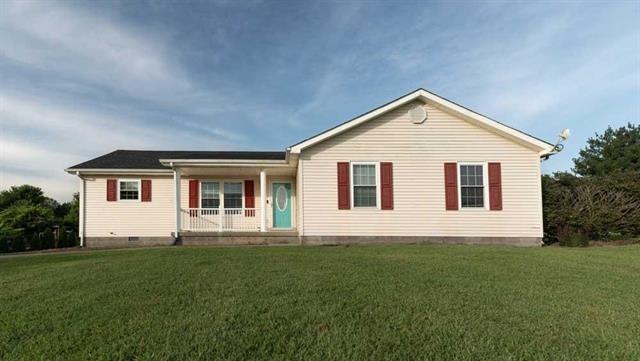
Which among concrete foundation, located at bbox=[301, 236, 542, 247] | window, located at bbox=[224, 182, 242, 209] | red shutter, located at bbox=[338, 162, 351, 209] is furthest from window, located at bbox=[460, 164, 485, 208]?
window, located at bbox=[224, 182, 242, 209]

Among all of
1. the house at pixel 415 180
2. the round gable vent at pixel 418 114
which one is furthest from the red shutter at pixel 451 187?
the round gable vent at pixel 418 114

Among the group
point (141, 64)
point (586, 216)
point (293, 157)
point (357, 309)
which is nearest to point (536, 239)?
point (586, 216)

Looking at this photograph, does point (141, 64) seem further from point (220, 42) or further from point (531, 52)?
point (531, 52)

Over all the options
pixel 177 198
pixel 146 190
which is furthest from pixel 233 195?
pixel 146 190

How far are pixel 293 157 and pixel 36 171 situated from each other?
59.1 ft

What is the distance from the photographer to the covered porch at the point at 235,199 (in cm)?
1422

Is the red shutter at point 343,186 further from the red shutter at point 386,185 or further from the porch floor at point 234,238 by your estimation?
the porch floor at point 234,238

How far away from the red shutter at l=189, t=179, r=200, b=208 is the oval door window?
124 inches

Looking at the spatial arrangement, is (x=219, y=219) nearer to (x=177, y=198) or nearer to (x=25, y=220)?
(x=177, y=198)

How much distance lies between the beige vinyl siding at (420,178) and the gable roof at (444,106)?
0.85 ft

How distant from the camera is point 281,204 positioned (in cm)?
1502

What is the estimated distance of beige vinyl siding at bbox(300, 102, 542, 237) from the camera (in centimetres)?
1239

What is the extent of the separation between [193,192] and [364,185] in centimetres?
684

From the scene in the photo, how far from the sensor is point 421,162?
12539mm
